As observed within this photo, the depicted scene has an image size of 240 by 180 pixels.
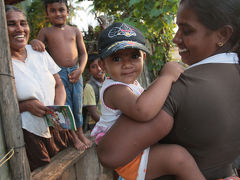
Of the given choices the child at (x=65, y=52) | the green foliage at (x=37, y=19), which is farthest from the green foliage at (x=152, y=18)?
the green foliage at (x=37, y=19)

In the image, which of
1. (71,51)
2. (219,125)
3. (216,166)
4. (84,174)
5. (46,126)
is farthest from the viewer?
(71,51)

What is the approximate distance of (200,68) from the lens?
1009 millimetres

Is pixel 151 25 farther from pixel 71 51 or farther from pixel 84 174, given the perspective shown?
A: pixel 84 174

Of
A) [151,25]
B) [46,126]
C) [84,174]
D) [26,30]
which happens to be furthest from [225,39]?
[151,25]

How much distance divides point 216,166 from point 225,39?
1.94ft

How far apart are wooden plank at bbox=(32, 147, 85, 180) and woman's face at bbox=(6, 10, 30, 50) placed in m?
1.23

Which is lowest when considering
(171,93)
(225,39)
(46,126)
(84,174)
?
(84,174)

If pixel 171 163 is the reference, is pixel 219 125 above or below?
above

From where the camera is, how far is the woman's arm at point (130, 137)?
0.97 metres

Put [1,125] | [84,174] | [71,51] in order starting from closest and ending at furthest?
[1,125] → [84,174] → [71,51]

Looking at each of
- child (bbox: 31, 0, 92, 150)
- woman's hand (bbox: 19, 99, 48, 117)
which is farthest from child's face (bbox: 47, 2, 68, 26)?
woman's hand (bbox: 19, 99, 48, 117)

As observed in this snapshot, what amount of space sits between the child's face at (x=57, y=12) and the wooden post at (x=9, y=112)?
176 cm

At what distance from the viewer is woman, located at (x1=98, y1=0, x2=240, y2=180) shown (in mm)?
940

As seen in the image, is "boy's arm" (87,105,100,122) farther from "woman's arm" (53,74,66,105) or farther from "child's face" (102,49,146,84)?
"child's face" (102,49,146,84)
